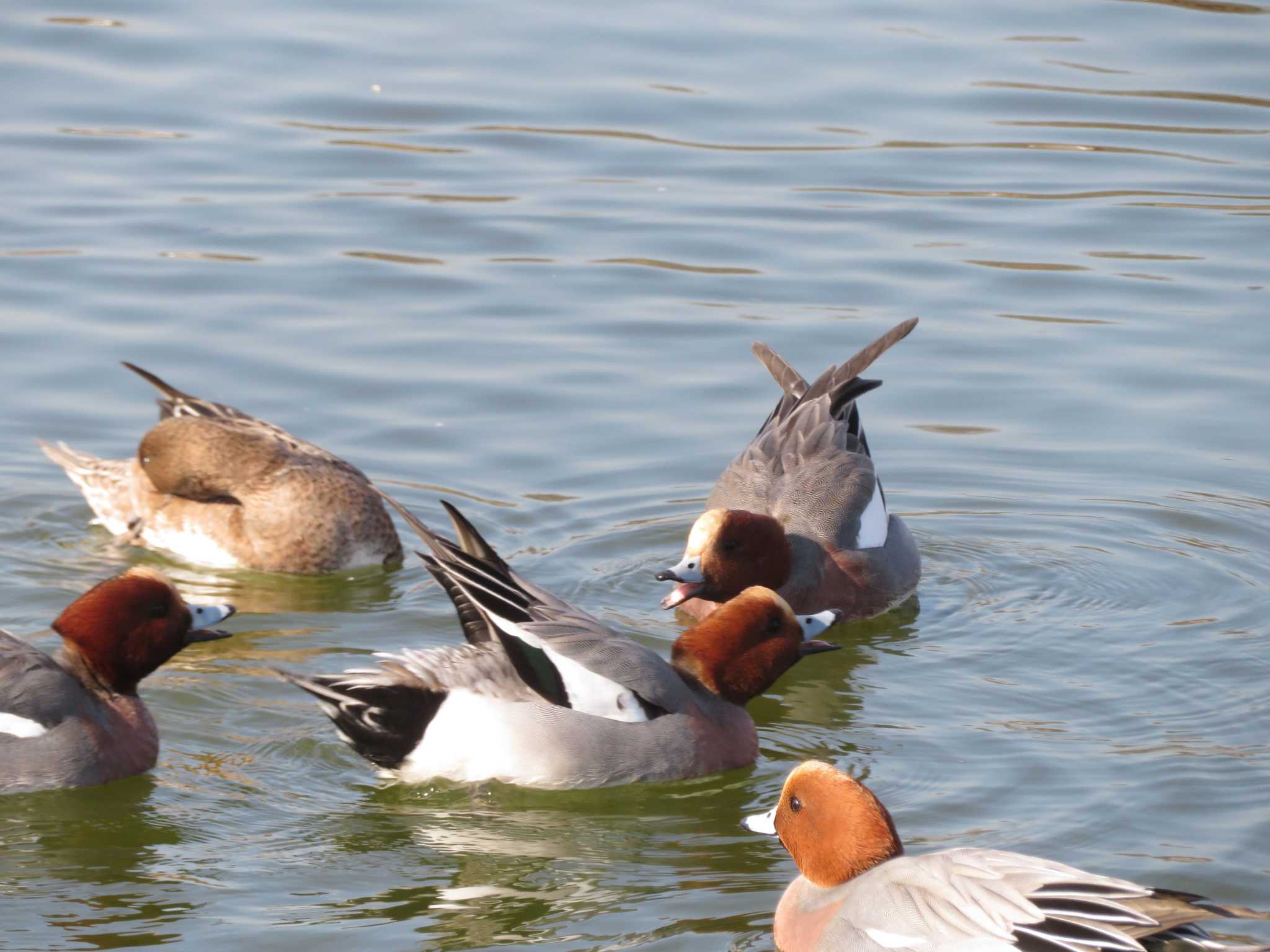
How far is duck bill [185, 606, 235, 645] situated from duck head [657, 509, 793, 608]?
1.75 meters

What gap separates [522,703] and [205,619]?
1124 mm

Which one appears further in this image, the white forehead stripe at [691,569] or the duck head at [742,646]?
the white forehead stripe at [691,569]

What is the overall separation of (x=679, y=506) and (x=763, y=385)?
1.52 m

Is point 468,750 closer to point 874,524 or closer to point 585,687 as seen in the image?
point 585,687

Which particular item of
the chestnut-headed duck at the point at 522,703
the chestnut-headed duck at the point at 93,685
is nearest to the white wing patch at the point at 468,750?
the chestnut-headed duck at the point at 522,703

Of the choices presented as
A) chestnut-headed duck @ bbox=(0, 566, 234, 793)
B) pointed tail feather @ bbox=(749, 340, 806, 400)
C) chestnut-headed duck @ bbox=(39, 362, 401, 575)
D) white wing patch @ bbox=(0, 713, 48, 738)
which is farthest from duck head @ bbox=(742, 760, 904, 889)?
pointed tail feather @ bbox=(749, 340, 806, 400)

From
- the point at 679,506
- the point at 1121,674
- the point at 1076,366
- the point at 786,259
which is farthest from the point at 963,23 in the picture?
Result: the point at 1121,674

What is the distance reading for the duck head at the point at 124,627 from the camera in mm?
6539

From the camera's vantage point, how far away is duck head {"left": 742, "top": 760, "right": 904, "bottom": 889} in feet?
17.5

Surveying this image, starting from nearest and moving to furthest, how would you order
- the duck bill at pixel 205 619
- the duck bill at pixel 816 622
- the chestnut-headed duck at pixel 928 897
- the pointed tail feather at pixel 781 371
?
the chestnut-headed duck at pixel 928 897 < the duck bill at pixel 205 619 < the duck bill at pixel 816 622 < the pointed tail feather at pixel 781 371

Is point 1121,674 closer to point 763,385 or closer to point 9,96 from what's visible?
point 763,385

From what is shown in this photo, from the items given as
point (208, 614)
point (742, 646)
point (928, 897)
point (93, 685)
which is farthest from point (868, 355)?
point (928, 897)

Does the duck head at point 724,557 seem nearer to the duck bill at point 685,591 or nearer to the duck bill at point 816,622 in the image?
the duck bill at point 685,591

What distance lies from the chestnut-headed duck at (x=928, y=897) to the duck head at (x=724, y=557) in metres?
2.24
